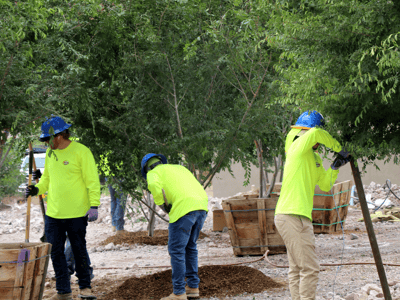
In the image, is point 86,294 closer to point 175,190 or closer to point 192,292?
point 192,292

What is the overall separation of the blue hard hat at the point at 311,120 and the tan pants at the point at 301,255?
0.86m

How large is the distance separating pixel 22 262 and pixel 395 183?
16.8 metres

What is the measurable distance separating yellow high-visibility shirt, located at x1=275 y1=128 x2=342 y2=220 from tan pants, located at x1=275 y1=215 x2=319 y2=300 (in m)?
0.08

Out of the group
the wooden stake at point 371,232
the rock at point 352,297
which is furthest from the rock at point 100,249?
the wooden stake at point 371,232

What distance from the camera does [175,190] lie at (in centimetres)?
509

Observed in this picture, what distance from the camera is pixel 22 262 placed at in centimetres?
404

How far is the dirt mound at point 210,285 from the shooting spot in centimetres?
552

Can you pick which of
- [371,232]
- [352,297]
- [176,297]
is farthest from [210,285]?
[371,232]

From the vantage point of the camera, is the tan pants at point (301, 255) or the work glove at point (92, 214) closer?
the tan pants at point (301, 255)

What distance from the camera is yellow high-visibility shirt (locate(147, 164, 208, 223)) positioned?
5031 millimetres

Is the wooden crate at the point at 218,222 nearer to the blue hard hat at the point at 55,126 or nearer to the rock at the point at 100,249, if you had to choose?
the rock at the point at 100,249

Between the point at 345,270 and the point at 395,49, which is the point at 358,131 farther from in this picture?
the point at 345,270

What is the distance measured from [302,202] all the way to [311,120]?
77 centimetres

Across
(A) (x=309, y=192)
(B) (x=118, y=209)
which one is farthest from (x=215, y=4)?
(B) (x=118, y=209)
